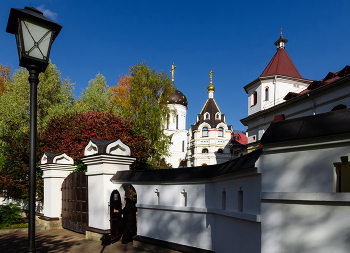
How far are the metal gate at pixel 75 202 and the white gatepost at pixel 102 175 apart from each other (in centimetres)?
54

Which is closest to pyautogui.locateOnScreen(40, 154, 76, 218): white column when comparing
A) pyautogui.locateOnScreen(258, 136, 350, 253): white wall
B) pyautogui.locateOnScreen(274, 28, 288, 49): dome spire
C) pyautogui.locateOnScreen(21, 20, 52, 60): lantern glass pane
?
pyautogui.locateOnScreen(21, 20, 52, 60): lantern glass pane

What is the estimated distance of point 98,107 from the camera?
87.0 ft

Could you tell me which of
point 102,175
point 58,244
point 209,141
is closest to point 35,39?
point 102,175

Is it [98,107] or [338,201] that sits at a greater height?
[98,107]

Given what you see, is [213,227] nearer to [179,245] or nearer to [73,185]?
[179,245]

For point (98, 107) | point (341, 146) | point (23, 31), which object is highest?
point (98, 107)

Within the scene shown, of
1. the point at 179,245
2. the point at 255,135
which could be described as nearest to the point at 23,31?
the point at 179,245

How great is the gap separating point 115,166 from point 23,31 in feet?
18.9

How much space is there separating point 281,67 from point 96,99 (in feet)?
59.6

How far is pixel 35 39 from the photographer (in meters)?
3.77

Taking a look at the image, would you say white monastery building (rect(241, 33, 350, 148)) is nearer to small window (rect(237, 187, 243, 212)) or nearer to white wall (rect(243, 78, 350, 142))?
white wall (rect(243, 78, 350, 142))

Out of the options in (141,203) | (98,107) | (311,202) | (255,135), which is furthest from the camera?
(255,135)

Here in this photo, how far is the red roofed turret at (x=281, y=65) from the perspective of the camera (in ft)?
106

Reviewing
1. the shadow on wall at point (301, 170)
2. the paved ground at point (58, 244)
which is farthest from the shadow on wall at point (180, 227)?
the shadow on wall at point (301, 170)
